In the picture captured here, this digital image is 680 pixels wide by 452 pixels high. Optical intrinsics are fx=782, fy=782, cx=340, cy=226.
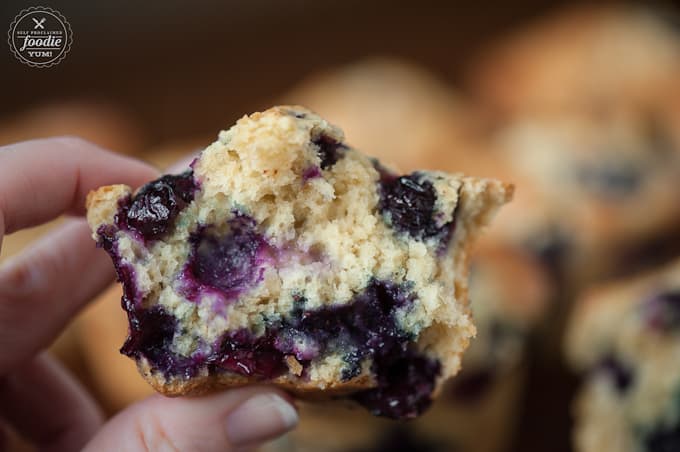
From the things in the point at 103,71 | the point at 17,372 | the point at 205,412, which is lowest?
the point at 17,372

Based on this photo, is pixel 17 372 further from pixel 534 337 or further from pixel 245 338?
pixel 534 337

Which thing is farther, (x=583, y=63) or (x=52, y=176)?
(x=583, y=63)

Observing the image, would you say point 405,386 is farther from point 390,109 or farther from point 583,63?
point 583,63

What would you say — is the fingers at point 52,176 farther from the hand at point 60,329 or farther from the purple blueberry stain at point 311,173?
the purple blueberry stain at point 311,173

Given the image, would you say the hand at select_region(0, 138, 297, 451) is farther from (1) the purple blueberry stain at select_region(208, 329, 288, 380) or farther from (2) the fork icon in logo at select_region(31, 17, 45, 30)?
(2) the fork icon in logo at select_region(31, 17, 45, 30)

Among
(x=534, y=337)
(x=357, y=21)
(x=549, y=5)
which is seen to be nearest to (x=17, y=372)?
(x=534, y=337)

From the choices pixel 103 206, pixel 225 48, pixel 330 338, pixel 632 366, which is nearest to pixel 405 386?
pixel 330 338

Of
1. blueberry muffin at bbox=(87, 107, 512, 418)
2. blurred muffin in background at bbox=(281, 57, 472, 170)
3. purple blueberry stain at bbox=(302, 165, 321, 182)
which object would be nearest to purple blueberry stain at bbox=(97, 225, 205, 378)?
blueberry muffin at bbox=(87, 107, 512, 418)
